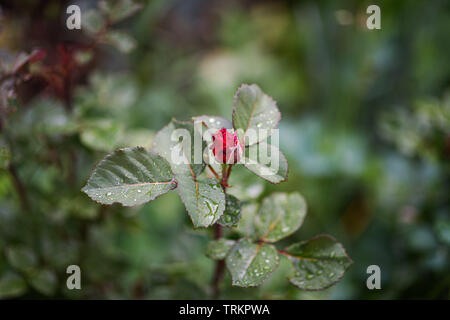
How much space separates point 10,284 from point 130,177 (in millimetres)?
381

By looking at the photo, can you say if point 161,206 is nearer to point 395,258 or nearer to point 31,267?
point 31,267

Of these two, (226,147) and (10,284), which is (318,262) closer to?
(226,147)

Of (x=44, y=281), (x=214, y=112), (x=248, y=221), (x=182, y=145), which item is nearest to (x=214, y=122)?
A: (x=182, y=145)

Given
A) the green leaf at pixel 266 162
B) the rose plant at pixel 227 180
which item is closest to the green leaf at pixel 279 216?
the rose plant at pixel 227 180

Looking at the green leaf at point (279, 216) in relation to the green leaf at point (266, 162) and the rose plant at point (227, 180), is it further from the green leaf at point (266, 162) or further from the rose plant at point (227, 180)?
the green leaf at point (266, 162)

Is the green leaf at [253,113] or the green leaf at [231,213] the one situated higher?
the green leaf at [253,113]

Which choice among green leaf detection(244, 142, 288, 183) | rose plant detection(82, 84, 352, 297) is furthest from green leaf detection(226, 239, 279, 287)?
green leaf detection(244, 142, 288, 183)

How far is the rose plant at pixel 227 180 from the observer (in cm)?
43

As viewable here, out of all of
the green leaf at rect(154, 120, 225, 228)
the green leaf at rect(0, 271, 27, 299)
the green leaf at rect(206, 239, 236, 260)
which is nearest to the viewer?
the green leaf at rect(154, 120, 225, 228)

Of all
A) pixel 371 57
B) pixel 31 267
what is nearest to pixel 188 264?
pixel 31 267

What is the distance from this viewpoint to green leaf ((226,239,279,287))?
45 cm

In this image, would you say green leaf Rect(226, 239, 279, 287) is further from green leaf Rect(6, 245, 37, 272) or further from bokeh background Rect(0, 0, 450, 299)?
green leaf Rect(6, 245, 37, 272)

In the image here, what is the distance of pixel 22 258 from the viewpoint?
65 cm

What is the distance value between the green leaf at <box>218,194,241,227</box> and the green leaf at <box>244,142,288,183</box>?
5 cm
